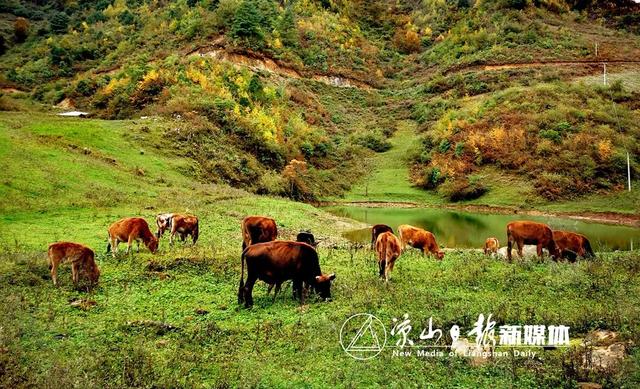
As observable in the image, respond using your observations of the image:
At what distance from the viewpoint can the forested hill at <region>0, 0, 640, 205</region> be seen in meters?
55.3

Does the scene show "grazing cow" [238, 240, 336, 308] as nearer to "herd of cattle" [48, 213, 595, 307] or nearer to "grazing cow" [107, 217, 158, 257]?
"herd of cattle" [48, 213, 595, 307]

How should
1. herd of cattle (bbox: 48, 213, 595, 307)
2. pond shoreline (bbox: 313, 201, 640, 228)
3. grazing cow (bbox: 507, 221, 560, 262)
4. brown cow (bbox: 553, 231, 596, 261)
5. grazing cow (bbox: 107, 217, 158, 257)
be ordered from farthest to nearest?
pond shoreline (bbox: 313, 201, 640, 228) < brown cow (bbox: 553, 231, 596, 261) < grazing cow (bbox: 507, 221, 560, 262) < grazing cow (bbox: 107, 217, 158, 257) < herd of cattle (bbox: 48, 213, 595, 307)

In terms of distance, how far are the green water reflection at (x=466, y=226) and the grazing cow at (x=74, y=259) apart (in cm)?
1718

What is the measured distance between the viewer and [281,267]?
11.9 metres

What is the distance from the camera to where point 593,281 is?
14.0m

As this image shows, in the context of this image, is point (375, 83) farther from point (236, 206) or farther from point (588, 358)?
point (588, 358)

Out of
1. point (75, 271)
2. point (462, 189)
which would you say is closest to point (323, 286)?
point (75, 271)

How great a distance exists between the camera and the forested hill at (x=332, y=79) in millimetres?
55312

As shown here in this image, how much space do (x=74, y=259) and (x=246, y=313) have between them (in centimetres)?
508

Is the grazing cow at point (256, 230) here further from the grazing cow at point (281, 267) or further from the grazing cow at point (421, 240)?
the grazing cow at point (421, 240)

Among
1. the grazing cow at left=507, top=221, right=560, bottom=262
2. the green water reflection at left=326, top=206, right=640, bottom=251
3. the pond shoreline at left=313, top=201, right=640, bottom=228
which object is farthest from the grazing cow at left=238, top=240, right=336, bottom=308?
the pond shoreline at left=313, top=201, right=640, bottom=228

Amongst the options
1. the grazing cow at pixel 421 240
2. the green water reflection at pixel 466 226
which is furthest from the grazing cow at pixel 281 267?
the green water reflection at pixel 466 226

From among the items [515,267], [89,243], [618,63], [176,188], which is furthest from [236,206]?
[618,63]

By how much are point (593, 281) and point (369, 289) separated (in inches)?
261
